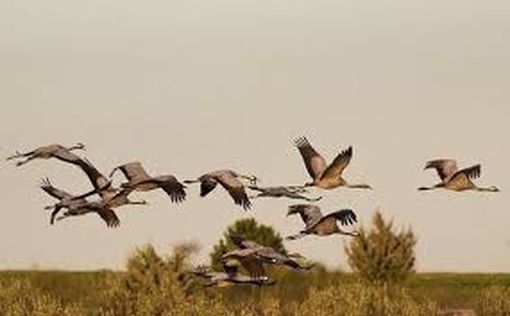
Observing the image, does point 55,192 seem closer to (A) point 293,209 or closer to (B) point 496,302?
(A) point 293,209

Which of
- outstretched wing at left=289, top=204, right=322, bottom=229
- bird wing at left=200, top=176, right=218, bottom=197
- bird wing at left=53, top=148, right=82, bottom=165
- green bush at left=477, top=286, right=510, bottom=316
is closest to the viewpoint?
bird wing at left=53, top=148, right=82, bottom=165

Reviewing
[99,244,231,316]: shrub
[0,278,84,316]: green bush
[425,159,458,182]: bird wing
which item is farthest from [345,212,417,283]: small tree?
[425,159,458,182]: bird wing

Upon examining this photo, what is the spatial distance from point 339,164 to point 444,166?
237 cm

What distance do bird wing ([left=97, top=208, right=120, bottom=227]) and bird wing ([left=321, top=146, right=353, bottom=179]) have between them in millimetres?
2527

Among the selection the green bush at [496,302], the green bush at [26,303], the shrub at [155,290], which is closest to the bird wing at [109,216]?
the shrub at [155,290]

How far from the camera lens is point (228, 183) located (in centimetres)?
1176

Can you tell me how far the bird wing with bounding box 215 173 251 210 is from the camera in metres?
11.5

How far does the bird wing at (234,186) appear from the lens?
1147 centimetres

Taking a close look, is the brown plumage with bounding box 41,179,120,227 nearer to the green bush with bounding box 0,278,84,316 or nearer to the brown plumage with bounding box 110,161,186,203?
Result: the brown plumage with bounding box 110,161,186,203

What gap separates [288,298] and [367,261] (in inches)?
228

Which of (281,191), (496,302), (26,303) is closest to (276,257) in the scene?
(281,191)

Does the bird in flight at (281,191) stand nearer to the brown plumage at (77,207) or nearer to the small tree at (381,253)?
the brown plumage at (77,207)

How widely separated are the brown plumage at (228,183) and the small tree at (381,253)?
3227 cm

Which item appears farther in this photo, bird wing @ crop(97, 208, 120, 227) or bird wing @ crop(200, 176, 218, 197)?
bird wing @ crop(97, 208, 120, 227)
